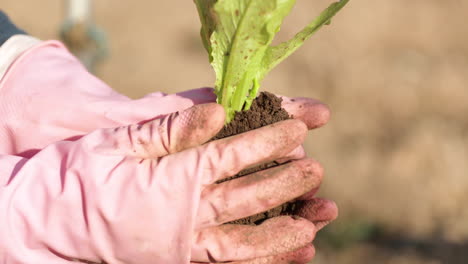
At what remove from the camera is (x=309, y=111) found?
132cm

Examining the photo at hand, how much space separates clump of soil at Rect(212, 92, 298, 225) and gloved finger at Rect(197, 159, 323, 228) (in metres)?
0.04

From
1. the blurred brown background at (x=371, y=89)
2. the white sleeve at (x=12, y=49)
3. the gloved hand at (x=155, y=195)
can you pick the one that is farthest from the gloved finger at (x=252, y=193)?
the blurred brown background at (x=371, y=89)

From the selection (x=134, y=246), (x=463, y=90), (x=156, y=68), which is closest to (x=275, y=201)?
(x=134, y=246)

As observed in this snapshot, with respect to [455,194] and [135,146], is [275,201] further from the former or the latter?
[455,194]

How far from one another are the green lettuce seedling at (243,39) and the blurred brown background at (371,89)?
2.18 metres

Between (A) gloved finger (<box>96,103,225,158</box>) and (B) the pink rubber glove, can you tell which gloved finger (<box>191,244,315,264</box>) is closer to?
(A) gloved finger (<box>96,103,225,158</box>)

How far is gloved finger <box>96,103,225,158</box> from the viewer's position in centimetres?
110

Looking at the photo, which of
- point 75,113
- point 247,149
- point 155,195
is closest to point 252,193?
point 247,149

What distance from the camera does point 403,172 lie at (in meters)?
3.50

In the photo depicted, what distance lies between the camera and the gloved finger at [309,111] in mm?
1313

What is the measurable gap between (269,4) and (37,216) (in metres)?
0.66

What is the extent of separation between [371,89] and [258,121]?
3.11m

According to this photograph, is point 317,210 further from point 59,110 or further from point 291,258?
point 59,110

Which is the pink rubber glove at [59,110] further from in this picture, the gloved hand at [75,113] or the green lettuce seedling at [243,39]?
the green lettuce seedling at [243,39]
